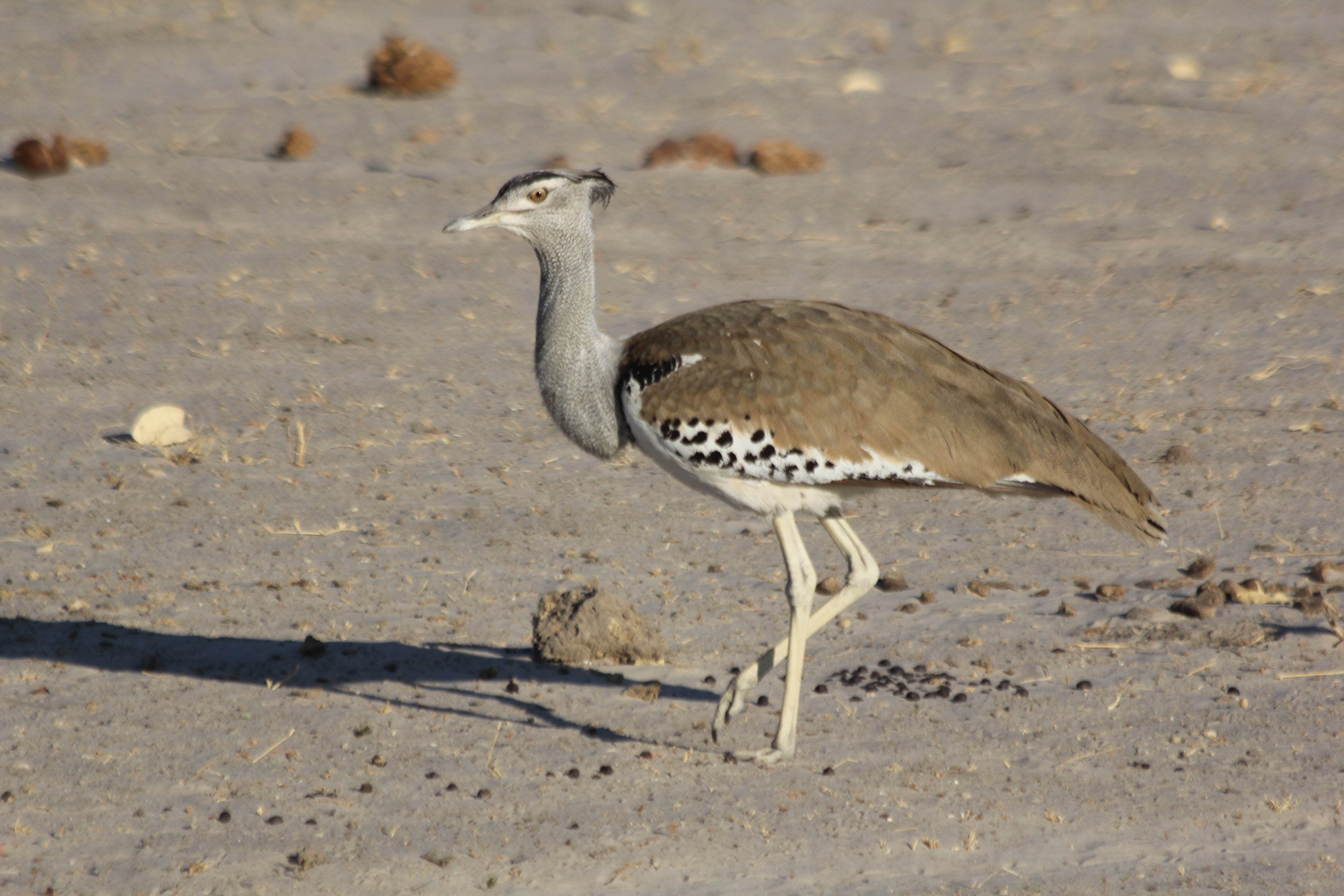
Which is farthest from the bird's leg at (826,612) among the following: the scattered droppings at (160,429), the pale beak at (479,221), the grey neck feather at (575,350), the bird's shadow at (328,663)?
the scattered droppings at (160,429)

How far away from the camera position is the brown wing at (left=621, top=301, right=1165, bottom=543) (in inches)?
174

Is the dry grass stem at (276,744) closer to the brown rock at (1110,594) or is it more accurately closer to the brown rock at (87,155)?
the brown rock at (1110,594)

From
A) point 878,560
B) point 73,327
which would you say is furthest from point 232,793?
point 73,327

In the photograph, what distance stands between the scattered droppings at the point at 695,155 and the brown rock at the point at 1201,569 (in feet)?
21.6

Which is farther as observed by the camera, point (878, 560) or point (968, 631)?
point (878, 560)

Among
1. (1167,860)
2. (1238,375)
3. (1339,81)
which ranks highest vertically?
(1339,81)

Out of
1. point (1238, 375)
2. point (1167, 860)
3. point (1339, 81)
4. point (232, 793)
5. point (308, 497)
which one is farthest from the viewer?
point (1339, 81)

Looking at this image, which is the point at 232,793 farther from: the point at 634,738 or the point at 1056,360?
the point at 1056,360

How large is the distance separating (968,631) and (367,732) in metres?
2.20

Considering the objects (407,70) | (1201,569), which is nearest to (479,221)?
(1201,569)

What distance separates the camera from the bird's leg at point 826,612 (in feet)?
14.9

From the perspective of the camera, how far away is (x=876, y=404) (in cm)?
445

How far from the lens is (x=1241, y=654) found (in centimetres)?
513

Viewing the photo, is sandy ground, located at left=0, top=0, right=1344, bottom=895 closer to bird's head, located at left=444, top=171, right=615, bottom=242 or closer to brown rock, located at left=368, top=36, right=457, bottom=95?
brown rock, located at left=368, top=36, right=457, bottom=95
